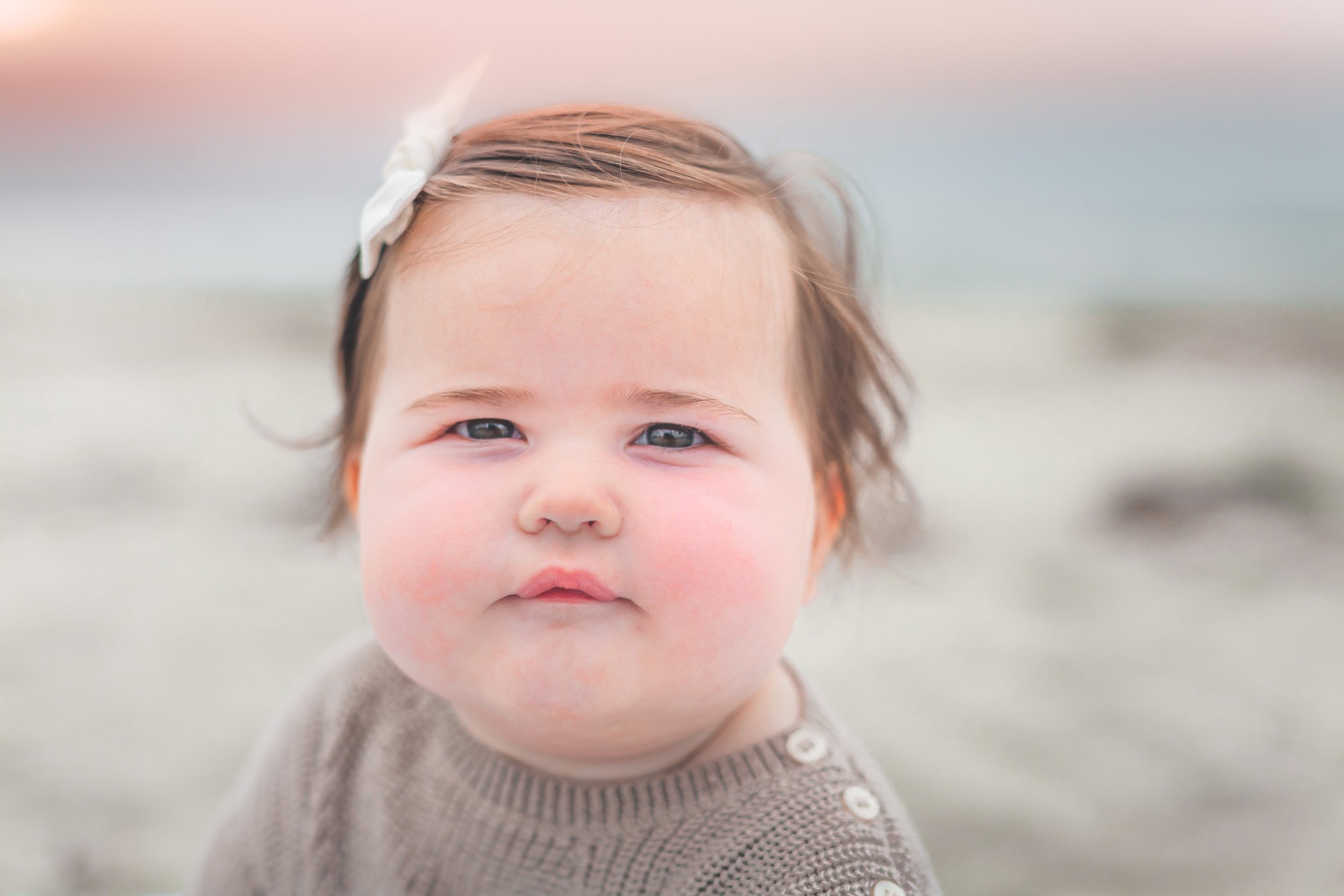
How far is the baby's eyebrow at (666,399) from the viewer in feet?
2.33

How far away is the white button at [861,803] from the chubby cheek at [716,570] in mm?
134

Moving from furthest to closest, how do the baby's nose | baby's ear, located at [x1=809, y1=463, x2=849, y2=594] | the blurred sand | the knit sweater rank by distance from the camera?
1. the blurred sand
2. baby's ear, located at [x1=809, y1=463, x2=849, y2=594]
3. the knit sweater
4. the baby's nose

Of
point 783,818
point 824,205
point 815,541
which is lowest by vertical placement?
point 783,818

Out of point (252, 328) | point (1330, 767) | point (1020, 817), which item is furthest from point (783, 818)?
point (252, 328)

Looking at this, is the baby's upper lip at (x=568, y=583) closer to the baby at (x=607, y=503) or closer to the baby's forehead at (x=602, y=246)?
the baby at (x=607, y=503)

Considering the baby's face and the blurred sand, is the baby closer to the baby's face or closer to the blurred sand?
the baby's face

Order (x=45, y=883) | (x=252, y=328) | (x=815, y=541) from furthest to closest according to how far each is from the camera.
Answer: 1. (x=252, y=328)
2. (x=45, y=883)
3. (x=815, y=541)

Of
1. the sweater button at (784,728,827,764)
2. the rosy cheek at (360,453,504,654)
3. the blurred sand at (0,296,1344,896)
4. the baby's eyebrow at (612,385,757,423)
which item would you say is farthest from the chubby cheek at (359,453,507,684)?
the blurred sand at (0,296,1344,896)

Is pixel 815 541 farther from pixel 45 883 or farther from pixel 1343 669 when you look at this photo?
pixel 1343 669

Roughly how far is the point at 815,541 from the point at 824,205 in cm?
32

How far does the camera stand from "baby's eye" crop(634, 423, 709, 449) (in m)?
0.74

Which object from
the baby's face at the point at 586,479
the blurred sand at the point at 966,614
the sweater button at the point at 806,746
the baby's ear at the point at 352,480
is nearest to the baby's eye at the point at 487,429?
the baby's face at the point at 586,479

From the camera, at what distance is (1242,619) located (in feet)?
6.38

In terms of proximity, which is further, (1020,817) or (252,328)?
(252,328)
